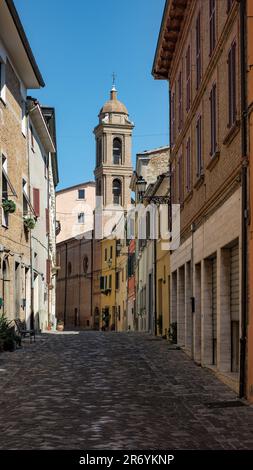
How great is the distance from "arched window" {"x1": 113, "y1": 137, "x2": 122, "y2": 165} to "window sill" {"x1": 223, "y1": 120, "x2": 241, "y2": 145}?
5157cm

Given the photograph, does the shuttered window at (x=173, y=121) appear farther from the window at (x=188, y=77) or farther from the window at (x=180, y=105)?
the window at (x=188, y=77)

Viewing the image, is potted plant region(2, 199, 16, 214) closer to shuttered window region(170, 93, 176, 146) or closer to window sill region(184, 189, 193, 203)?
window sill region(184, 189, 193, 203)

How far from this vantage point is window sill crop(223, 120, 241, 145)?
12109mm

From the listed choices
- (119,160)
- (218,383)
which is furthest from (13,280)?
(119,160)

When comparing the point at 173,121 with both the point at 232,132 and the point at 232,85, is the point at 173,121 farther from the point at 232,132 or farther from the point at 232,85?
the point at 232,132

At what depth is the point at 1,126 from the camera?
2108 centimetres

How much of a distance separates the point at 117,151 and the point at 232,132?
52.7m

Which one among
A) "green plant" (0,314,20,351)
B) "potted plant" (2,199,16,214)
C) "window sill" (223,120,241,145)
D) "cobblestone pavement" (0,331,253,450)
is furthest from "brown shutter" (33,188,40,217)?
"window sill" (223,120,241,145)

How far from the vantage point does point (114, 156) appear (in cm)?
6462

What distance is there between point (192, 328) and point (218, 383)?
4.67 metres

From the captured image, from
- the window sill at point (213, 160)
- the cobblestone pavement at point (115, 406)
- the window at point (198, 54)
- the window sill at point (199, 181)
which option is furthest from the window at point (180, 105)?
the cobblestone pavement at point (115, 406)

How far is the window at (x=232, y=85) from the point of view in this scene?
12648 mm
